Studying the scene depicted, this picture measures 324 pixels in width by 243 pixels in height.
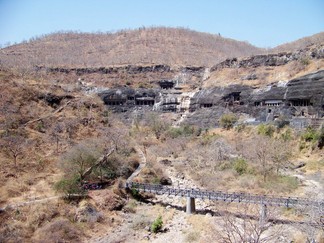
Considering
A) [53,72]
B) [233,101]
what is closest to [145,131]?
[233,101]

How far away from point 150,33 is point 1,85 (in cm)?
9666

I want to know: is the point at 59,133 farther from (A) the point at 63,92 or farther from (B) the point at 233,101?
(B) the point at 233,101

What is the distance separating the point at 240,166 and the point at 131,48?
9591 cm

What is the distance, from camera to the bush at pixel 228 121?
62.2 m

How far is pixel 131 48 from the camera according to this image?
129 m

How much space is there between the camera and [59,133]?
155 ft

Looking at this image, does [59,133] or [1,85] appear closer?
[59,133]

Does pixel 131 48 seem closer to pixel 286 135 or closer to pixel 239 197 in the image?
pixel 286 135

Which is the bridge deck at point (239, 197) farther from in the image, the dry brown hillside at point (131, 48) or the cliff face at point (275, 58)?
the dry brown hillside at point (131, 48)

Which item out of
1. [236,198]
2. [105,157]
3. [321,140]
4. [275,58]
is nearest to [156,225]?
[236,198]

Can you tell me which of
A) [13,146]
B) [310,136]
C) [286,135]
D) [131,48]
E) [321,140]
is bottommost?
[321,140]

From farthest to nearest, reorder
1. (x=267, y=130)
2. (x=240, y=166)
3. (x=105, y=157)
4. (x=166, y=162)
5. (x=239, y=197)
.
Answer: (x=267, y=130) < (x=166, y=162) < (x=240, y=166) < (x=105, y=157) < (x=239, y=197)

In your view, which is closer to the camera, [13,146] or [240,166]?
[13,146]

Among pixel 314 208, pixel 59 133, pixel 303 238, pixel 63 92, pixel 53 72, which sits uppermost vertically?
pixel 53 72
